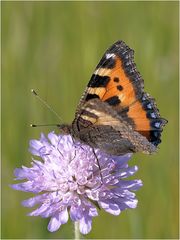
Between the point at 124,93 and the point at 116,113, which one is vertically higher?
the point at 124,93

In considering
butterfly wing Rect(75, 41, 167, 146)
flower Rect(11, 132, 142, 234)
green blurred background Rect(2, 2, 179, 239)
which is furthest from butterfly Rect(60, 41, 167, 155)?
green blurred background Rect(2, 2, 179, 239)

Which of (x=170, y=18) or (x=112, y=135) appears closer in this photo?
(x=112, y=135)

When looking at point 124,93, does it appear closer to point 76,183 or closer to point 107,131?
point 107,131

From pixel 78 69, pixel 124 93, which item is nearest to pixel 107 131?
pixel 124 93

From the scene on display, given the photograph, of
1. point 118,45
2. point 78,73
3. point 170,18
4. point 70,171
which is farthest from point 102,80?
point 170,18

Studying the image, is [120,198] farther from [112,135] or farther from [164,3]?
[164,3]

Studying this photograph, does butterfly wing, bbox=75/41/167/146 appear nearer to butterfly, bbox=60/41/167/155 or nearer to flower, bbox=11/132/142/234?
butterfly, bbox=60/41/167/155
